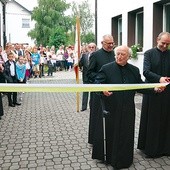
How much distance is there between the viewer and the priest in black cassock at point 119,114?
5621 mm

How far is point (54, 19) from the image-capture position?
57.7 metres

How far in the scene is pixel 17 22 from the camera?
209 ft

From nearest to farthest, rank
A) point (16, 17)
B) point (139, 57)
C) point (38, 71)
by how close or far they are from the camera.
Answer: point (139, 57)
point (38, 71)
point (16, 17)

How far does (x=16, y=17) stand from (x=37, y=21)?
24.0ft

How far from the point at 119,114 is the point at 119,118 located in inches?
2.3

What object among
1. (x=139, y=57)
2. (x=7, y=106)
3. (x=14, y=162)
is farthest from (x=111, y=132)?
(x=139, y=57)

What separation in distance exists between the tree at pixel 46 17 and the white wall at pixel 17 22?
4.65m

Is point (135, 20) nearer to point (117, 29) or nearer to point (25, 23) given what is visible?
point (117, 29)

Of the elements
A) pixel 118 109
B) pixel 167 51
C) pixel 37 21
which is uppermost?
pixel 37 21

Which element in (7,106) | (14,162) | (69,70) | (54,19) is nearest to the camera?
(14,162)

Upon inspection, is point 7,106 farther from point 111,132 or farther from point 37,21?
point 37,21

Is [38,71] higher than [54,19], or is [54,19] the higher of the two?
[54,19]

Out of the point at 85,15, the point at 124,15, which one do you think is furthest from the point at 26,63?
the point at 85,15

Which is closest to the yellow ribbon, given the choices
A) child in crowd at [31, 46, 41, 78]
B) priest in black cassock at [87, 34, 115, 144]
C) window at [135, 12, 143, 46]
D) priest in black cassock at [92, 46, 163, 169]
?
priest in black cassock at [92, 46, 163, 169]
